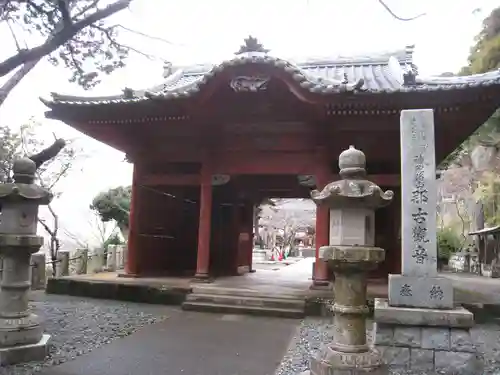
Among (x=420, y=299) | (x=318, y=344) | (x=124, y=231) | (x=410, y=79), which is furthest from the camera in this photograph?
(x=124, y=231)

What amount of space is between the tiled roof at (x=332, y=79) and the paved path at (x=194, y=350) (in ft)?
13.6

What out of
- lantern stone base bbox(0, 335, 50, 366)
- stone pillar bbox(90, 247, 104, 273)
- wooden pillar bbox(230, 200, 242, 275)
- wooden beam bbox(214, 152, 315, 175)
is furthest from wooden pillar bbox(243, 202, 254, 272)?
lantern stone base bbox(0, 335, 50, 366)

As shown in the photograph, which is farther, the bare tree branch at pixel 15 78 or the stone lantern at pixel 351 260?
the bare tree branch at pixel 15 78

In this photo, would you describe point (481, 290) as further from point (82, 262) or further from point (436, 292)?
point (82, 262)

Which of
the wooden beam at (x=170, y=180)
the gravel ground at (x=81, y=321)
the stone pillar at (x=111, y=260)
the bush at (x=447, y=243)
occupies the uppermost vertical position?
the wooden beam at (x=170, y=180)

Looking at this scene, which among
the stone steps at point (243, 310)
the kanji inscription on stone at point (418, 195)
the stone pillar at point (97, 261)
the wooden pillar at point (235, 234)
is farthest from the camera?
the stone pillar at point (97, 261)

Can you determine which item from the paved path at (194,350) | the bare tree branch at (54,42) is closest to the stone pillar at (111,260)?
the paved path at (194,350)

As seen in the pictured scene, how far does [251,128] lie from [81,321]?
16.0 ft

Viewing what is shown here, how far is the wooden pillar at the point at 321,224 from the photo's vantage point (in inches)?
333

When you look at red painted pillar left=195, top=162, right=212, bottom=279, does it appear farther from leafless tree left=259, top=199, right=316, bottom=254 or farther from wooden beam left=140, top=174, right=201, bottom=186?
leafless tree left=259, top=199, right=316, bottom=254

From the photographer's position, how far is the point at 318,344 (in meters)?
5.48

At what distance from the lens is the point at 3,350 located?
4.30m

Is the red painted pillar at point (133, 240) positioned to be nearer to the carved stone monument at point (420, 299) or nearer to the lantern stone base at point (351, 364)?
the carved stone monument at point (420, 299)

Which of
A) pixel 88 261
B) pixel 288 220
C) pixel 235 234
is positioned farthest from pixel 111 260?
pixel 288 220
